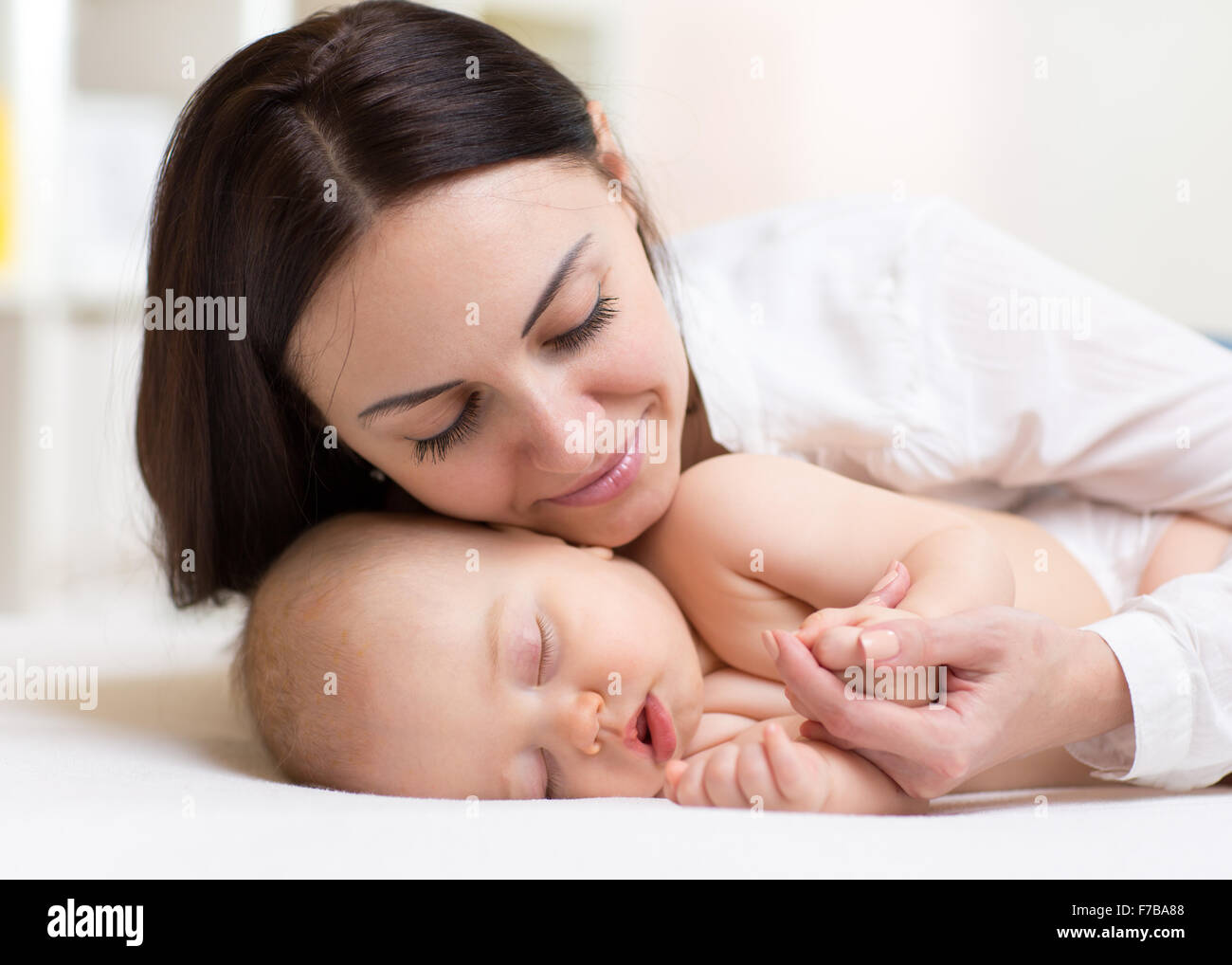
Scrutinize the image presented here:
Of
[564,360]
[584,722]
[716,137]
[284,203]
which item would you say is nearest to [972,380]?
[564,360]

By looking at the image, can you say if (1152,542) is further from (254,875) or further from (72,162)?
(72,162)

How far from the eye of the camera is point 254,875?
25.5 inches

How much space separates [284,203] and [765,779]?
63 cm

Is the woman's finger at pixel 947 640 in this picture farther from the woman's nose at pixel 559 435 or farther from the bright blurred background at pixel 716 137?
the bright blurred background at pixel 716 137

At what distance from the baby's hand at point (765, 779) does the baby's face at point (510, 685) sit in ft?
0.39

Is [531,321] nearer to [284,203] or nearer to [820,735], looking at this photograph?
[284,203]

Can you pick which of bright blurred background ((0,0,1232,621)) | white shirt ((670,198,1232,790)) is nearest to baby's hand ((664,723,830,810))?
white shirt ((670,198,1232,790))

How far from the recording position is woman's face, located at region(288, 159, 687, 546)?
3.05 ft

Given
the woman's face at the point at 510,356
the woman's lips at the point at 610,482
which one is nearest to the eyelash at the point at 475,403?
the woman's face at the point at 510,356

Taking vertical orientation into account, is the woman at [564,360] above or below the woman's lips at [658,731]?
above

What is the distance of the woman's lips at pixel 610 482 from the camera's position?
41.4 inches

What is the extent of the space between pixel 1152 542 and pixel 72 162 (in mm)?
2294

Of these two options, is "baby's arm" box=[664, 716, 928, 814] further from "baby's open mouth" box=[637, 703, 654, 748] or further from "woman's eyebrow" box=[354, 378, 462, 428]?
"woman's eyebrow" box=[354, 378, 462, 428]
